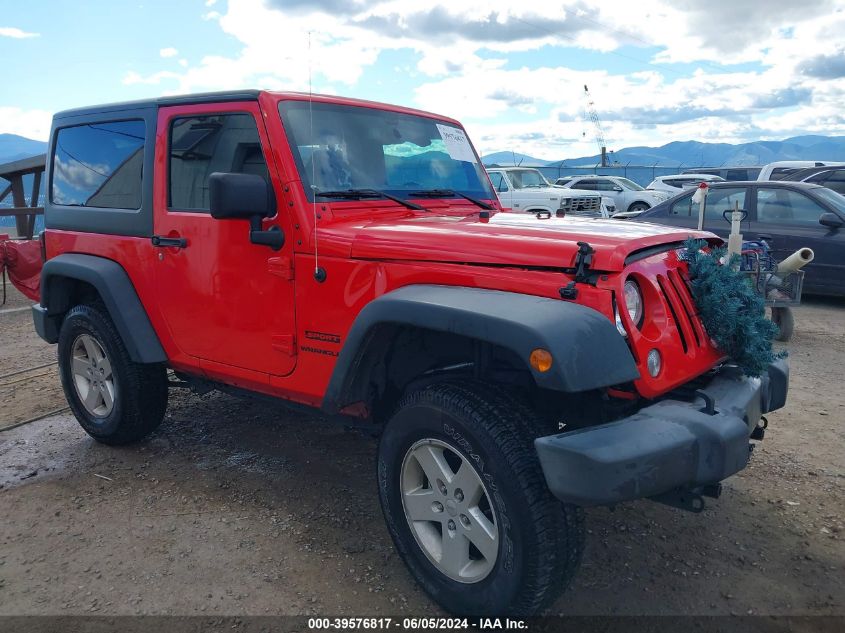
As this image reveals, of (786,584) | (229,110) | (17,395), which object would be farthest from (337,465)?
(17,395)

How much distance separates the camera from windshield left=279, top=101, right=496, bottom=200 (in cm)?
318

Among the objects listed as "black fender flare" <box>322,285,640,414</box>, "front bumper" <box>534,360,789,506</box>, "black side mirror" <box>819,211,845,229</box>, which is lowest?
"front bumper" <box>534,360,789,506</box>

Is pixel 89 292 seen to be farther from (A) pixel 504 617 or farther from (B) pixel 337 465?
(A) pixel 504 617

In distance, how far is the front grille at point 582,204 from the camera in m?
13.3

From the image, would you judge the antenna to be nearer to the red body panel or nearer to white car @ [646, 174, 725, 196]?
the red body panel

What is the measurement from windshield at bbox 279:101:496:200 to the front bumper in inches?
64.8

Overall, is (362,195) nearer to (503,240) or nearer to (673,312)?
(503,240)

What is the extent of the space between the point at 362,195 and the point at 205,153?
88cm

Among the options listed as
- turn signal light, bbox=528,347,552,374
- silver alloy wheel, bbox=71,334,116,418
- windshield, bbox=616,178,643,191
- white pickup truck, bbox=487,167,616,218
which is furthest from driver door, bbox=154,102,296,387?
windshield, bbox=616,178,643,191

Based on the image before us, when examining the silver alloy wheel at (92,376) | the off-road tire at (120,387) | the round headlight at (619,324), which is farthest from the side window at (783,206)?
the silver alloy wheel at (92,376)

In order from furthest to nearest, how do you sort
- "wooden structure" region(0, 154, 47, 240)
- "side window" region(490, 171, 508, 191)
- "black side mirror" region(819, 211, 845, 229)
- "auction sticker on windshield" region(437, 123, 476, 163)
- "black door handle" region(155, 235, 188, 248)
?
"side window" region(490, 171, 508, 191), "wooden structure" region(0, 154, 47, 240), "black side mirror" region(819, 211, 845, 229), "auction sticker on windshield" region(437, 123, 476, 163), "black door handle" region(155, 235, 188, 248)

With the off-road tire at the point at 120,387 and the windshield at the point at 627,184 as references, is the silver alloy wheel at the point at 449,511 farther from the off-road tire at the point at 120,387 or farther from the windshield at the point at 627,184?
the windshield at the point at 627,184

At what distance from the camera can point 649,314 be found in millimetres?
2521

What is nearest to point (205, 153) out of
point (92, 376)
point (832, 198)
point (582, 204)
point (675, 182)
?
point (92, 376)
